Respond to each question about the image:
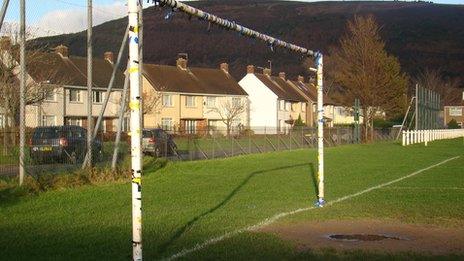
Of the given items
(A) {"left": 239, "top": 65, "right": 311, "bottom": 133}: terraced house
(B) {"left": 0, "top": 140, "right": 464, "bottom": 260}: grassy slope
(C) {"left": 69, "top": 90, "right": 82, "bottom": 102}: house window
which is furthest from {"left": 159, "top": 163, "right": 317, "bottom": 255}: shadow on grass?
(A) {"left": 239, "top": 65, "right": 311, "bottom": 133}: terraced house

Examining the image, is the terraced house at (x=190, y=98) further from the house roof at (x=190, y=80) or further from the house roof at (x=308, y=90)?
the house roof at (x=308, y=90)

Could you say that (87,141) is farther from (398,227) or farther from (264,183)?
(398,227)

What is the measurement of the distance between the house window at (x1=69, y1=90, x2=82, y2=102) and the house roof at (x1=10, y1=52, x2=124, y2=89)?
0.74 metres

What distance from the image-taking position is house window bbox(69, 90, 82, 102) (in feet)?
186

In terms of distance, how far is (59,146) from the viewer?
70.3 ft

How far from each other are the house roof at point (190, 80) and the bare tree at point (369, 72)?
15454 millimetres

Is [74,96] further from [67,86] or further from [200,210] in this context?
[200,210]

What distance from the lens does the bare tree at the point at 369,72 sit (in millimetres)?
63219

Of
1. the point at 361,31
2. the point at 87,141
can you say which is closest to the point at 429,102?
the point at 361,31

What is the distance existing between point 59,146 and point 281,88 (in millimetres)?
69087

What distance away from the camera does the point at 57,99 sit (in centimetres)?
5503

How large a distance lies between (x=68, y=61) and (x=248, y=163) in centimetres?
3214

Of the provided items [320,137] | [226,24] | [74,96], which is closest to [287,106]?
[74,96]

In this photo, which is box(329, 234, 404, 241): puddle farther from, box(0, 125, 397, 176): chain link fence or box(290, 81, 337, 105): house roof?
box(290, 81, 337, 105): house roof
